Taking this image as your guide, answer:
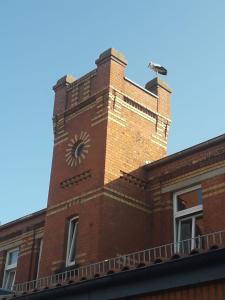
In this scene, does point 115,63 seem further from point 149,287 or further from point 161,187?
point 149,287

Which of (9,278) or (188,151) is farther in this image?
(9,278)

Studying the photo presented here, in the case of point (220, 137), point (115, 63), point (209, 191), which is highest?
point (115, 63)

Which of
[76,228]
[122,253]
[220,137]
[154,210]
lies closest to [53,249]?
[76,228]

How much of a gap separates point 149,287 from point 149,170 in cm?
853

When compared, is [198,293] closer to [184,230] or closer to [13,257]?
[184,230]

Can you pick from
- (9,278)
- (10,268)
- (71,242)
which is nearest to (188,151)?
(71,242)

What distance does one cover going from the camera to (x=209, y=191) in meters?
16.4

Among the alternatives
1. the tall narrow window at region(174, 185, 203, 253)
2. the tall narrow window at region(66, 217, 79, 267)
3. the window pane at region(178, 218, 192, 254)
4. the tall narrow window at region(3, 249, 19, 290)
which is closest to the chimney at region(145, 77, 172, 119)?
the tall narrow window at region(174, 185, 203, 253)

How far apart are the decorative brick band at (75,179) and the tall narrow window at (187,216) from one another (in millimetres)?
3157

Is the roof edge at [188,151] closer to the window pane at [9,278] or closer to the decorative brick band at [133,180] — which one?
the decorative brick band at [133,180]

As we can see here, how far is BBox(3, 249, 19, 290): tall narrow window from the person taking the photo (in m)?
23.8

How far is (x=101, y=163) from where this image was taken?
17.6 metres

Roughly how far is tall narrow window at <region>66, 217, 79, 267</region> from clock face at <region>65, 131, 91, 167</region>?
2137 mm

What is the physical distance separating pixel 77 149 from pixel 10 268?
321 inches
